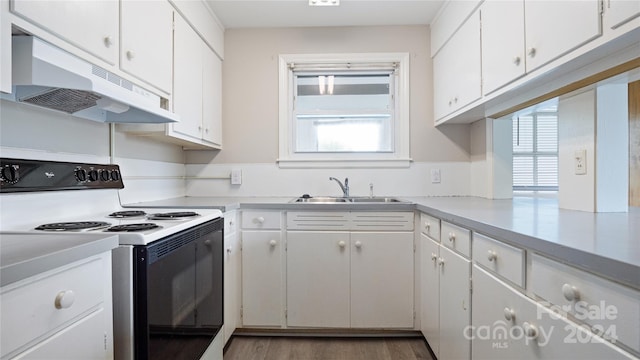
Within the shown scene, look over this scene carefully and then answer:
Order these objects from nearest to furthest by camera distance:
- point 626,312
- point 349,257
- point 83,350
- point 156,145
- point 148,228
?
point 626,312
point 83,350
point 148,228
point 349,257
point 156,145

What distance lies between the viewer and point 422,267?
1.96 meters

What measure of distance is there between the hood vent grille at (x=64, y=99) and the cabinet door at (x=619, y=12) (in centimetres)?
175

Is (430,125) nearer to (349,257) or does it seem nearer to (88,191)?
(349,257)

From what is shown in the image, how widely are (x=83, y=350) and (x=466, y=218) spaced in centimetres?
134

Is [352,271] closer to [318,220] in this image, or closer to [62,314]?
[318,220]

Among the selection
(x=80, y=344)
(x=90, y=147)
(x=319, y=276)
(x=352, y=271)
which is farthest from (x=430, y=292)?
(x=90, y=147)

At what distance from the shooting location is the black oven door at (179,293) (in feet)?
3.29

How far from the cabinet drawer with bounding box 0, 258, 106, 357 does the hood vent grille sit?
665 mm

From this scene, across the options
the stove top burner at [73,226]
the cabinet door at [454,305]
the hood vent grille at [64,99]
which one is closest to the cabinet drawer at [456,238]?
the cabinet door at [454,305]

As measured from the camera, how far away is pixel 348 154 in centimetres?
266

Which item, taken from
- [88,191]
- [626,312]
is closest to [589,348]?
[626,312]

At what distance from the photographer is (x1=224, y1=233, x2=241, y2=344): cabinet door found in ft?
6.20

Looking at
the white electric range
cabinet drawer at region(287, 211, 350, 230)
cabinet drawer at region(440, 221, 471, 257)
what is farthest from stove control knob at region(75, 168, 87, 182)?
cabinet drawer at region(440, 221, 471, 257)

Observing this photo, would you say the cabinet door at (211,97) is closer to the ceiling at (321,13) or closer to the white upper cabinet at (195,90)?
the white upper cabinet at (195,90)
